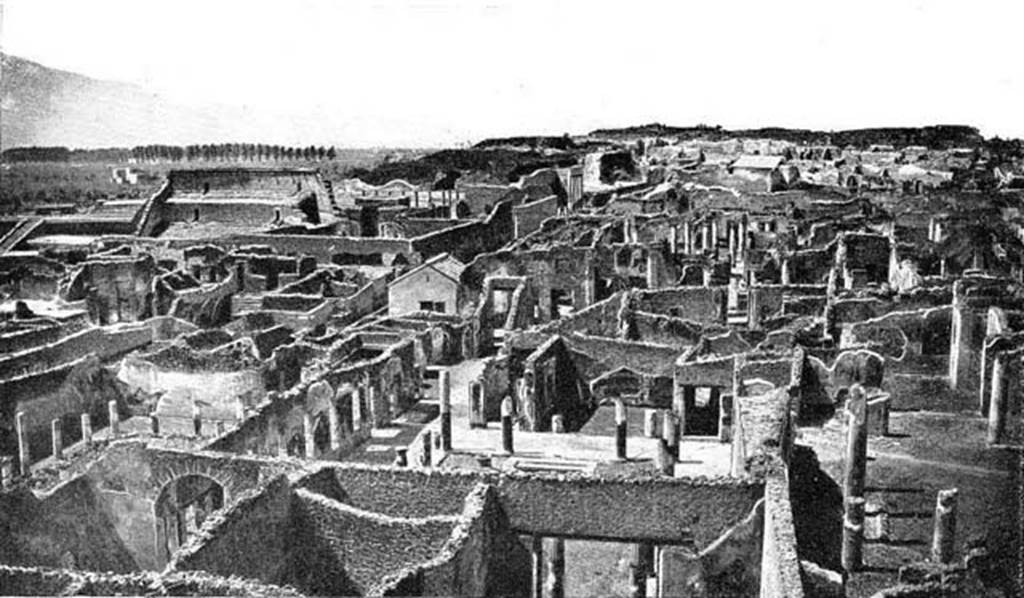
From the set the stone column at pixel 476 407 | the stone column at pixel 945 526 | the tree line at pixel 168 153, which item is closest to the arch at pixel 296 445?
the stone column at pixel 476 407

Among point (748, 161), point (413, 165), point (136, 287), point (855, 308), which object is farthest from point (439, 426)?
point (413, 165)

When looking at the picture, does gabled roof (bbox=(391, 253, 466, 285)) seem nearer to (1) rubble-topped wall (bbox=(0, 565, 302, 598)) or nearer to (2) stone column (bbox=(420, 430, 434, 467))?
(2) stone column (bbox=(420, 430, 434, 467))

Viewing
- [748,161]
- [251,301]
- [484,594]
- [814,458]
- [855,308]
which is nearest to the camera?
[484,594]

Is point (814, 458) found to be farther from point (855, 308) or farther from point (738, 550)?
point (855, 308)

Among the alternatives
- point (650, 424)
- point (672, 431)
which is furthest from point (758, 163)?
point (672, 431)

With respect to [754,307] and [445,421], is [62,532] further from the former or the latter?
[754,307]

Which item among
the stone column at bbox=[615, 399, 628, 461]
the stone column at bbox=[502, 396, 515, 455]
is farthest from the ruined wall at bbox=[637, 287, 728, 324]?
the stone column at bbox=[502, 396, 515, 455]
